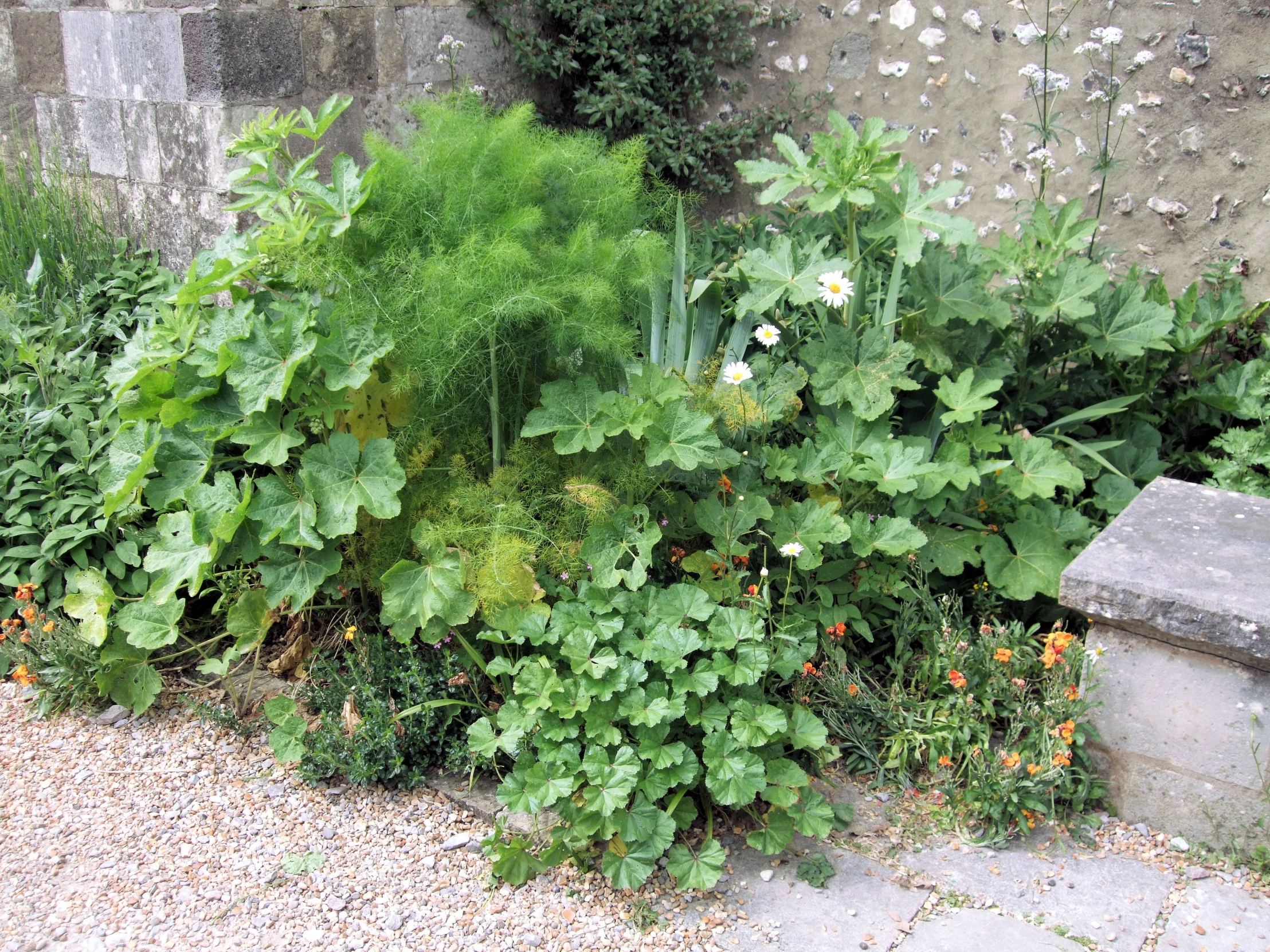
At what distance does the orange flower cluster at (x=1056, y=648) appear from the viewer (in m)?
2.26

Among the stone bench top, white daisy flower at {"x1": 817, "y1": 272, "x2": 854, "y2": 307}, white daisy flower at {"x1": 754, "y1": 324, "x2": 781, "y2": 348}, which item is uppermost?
white daisy flower at {"x1": 817, "y1": 272, "x2": 854, "y2": 307}

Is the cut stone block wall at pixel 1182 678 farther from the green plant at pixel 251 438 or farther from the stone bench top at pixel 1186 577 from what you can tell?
the green plant at pixel 251 438

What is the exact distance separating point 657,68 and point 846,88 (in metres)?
0.86

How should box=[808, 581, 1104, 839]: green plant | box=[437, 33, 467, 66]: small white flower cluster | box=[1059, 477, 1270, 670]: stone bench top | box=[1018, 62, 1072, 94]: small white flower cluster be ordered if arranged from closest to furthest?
1. box=[1059, 477, 1270, 670]: stone bench top
2. box=[808, 581, 1104, 839]: green plant
3. box=[1018, 62, 1072, 94]: small white flower cluster
4. box=[437, 33, 467, 66]: small white flower cluster

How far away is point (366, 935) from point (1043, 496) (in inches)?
79.5

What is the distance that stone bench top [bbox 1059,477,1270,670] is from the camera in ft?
6.82

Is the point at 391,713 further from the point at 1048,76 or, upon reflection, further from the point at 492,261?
the point at 1048,76

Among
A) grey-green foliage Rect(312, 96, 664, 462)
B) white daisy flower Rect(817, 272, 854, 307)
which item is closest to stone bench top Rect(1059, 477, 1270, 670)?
white daisy flower Rect(817, 272, 854, 307)

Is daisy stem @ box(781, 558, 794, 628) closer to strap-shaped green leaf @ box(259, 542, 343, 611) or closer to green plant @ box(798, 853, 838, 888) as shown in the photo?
green plant @ box(798, 853, 838, 888)

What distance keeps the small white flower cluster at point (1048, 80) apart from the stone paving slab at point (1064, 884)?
2.64 metres

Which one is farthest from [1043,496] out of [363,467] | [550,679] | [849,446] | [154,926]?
[154,926]

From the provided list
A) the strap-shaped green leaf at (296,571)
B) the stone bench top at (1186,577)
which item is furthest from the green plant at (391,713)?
the stone bench top at (1186,577)

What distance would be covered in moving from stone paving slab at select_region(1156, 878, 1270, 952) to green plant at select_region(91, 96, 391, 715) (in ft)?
6.28

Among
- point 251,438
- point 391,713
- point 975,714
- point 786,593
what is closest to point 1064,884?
point 975,714
